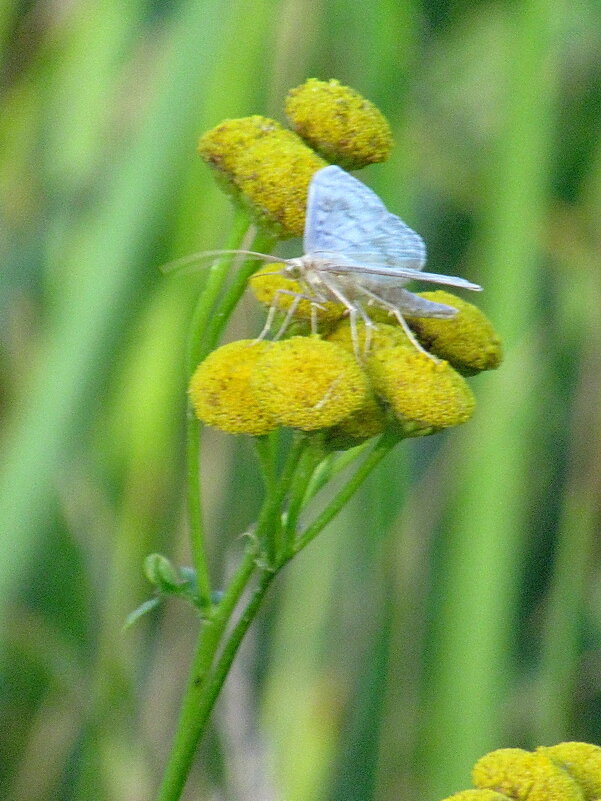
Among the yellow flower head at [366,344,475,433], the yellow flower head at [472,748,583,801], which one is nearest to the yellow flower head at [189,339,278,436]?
the yellow flower head at [366,344,475,433]

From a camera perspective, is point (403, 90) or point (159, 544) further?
point (159, 544)

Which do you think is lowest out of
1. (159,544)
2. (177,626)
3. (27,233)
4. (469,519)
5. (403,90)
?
(177,626)

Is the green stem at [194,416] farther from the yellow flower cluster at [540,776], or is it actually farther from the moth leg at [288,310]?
the yellow flower cluster at [540,776]

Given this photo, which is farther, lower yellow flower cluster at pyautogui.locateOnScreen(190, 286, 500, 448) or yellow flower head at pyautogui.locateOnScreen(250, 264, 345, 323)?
yellow flower head at pyautogui.locateOnScreen(250, 264, 345, 323)

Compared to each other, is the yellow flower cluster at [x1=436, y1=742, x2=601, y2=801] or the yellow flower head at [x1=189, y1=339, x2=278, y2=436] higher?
the yellow flower head at [x1=189, y1=339, x2=278, y2=436]

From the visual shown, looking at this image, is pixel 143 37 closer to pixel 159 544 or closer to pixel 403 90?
pixel 403 90

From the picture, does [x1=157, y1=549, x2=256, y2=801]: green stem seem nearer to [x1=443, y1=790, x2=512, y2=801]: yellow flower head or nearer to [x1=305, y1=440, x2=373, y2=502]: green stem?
[x1=305, y1=440, x2=373, y2=502]: green stem

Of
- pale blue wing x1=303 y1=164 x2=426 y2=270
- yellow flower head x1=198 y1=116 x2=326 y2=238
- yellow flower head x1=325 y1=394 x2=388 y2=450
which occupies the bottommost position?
yellow flower head x1=325 y1=394 x2=388 y2=450

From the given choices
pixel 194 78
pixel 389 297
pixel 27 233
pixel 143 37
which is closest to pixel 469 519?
pixel 389 297
